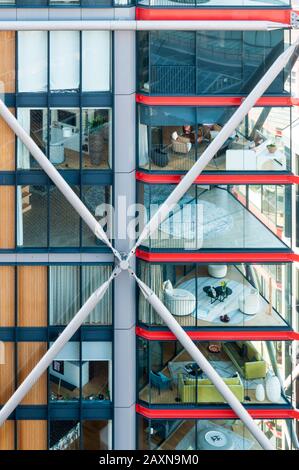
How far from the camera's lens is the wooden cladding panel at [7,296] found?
27.7m

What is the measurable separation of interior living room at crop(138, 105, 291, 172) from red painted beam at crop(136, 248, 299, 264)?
2.44 metres

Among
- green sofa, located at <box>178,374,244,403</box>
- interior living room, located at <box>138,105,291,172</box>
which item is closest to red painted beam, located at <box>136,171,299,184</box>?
interior living room, located at <box>138,105,291,172</box>

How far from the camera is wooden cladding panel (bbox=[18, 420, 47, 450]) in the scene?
28.3 m

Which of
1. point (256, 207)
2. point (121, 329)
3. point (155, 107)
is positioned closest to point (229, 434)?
point (121, 329)

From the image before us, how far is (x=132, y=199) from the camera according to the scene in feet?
89.8

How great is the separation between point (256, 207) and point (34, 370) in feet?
26.6

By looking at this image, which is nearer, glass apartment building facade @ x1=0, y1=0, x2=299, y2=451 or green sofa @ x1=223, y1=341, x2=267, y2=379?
glass apartment building facade @ x1=0, y1=0, x2=299, y2=451

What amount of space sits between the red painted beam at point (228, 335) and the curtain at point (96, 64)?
731 centimetres

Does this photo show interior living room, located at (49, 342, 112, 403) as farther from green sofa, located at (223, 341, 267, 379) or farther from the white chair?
green sofa, located at (223, 341, 267, 379)

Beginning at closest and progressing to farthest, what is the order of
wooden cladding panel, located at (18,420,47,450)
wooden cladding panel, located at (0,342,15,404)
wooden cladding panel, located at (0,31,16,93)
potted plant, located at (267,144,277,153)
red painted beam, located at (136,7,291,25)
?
red painted beam, located at (136,7,291,25) < wooden cladding panel, located at (0,31,16,93) < potted plant, located at (267,144,277,153) < wooden cladding panel, located at (0,342,15,404) < wooden cladding panel, located at (18,420,47,450)

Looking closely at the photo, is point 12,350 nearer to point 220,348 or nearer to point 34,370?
point 34,370

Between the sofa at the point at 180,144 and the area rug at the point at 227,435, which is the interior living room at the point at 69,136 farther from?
the area rug at the point at 227,435

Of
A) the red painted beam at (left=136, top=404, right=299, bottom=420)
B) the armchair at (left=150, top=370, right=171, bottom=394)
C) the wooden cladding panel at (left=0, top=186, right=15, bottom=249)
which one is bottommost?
the red painted beam at (left=136, top=404, right=299, bottom=420)

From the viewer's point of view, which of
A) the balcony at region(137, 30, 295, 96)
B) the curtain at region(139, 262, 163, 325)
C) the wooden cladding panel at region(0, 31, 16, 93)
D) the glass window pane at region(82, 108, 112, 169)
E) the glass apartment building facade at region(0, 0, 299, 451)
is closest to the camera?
the balcony at region(137, 30, 295, 96)
